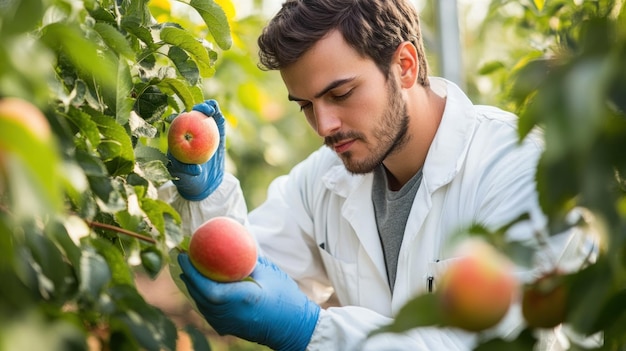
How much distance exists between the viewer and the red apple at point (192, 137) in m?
1.68

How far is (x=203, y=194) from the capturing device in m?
1.95

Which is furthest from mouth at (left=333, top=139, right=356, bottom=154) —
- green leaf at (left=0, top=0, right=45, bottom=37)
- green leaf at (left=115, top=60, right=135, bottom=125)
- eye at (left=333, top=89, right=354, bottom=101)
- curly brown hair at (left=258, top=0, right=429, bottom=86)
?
green leaf at (left=0, top=0, right=45, bottom=37)

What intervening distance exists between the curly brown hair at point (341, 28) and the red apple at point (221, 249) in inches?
27.1

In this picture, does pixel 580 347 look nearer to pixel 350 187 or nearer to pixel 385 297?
pixel 385 297

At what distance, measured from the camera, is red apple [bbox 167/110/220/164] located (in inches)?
66.1

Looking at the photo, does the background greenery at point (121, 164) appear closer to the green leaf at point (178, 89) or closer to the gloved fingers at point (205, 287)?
the green leaf at point (178, 89)

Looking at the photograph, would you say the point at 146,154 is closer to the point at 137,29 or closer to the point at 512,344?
the point at 137,29

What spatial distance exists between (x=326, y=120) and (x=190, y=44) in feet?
1.72

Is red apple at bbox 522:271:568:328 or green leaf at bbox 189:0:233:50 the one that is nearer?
red apple at bbox 522:271:568:328

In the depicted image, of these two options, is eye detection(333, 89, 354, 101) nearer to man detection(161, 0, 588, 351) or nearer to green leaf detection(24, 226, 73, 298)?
man detection(161, 0, 588, 351)

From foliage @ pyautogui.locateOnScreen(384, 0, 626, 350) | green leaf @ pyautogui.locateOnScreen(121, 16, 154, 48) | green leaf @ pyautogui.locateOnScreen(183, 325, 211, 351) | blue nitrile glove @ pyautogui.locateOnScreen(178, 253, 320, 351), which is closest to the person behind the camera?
foliage @ pyautogui.locateOnScreen(384, 0, 626, 350)

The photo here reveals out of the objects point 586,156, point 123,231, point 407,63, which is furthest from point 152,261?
point 407,63

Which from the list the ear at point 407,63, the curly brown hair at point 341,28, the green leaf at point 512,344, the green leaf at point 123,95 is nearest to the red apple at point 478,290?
the green leaf at point 512,344

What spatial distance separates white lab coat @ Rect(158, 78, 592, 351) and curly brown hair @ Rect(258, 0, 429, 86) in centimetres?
22
